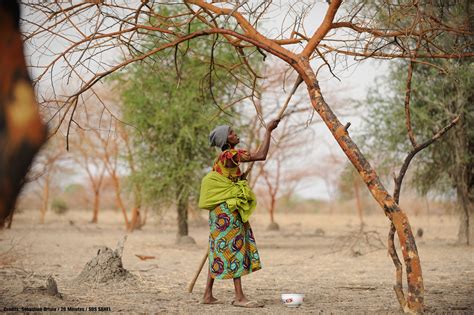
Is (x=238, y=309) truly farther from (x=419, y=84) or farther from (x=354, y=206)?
(x=354, y=206)

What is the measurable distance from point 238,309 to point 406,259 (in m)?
1.52

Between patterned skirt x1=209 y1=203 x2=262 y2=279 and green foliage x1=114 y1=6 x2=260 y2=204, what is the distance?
8.77 metres

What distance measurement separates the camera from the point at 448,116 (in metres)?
13.1

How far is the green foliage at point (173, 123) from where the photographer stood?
14.4 meters

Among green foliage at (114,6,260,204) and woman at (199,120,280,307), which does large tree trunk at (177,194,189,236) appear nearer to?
green foliage at (114,6,260,204)

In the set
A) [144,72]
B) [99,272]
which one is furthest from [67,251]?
[99,272]

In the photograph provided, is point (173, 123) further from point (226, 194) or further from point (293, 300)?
point (293, 300)

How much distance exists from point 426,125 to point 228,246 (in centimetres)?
978

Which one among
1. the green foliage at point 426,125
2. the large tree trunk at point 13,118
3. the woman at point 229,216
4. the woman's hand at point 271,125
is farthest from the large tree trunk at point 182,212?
the large tree trunk at point 13,118

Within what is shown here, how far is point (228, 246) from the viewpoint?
533 cm

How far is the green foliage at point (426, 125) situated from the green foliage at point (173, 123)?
12.3 feet

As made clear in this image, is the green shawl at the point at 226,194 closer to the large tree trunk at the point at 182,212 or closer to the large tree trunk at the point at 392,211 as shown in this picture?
the large tree trunk at the point at 392,211

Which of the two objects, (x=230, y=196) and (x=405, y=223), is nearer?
(x=405, y=223)

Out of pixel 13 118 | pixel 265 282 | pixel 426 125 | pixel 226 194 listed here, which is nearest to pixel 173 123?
pixel 426 125
